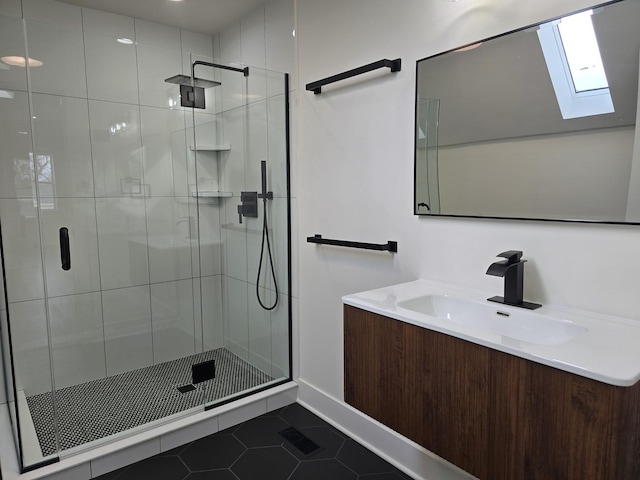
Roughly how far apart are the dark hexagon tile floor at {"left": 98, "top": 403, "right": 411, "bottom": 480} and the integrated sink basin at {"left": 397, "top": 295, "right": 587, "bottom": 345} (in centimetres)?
90

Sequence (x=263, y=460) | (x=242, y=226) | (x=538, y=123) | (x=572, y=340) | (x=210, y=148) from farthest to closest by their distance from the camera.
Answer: (x=242, y=226) → (x=210, y=148) → (x=263, y=460) → (x=538, y=123) → (x=572, y=340)

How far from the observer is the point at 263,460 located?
2.14 metres

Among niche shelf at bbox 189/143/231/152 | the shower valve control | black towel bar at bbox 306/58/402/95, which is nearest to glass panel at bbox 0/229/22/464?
niche shelf at bbox 189/143/231/152

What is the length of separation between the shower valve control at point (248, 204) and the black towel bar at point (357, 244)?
0.49 meters

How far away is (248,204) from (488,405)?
1972 millimetres

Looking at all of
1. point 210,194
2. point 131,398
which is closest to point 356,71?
point 210,194

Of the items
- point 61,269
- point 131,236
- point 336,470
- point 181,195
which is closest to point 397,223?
point 336,470

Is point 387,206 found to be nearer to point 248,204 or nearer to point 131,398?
point 248,204

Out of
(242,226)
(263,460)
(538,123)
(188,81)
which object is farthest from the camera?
(242,226)

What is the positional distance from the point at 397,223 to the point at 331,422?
1269mm

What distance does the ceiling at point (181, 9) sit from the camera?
2725 millimetres

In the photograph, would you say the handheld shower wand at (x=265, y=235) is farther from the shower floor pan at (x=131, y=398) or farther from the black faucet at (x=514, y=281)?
the black faucet at (x=514, y=281)

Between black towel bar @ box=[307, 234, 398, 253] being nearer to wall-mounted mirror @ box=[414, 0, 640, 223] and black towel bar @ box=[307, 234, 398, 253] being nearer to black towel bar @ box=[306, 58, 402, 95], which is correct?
wall-mounted mirror @ box=[414, 0, 640, 223]

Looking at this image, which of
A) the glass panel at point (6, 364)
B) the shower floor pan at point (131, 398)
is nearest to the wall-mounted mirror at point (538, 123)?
the shower floor pan at point (131, 398)
